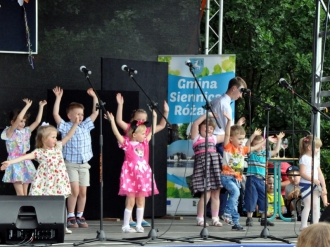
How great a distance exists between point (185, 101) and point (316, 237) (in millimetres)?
7007

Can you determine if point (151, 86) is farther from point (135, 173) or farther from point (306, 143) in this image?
point (306, 143)

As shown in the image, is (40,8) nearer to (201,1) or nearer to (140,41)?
(140,41)

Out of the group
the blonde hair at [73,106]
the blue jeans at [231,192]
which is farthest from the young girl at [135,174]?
the blue jeans at [231,192]

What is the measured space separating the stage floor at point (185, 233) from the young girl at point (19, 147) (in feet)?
2.69

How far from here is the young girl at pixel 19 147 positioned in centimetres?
866

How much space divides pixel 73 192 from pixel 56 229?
1863mm

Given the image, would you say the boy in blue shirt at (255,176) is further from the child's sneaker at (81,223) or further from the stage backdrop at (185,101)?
the child's sneaker at (81,223)

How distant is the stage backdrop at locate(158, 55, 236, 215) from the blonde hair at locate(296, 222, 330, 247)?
6.81 metres

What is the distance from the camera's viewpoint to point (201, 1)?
10.7 m

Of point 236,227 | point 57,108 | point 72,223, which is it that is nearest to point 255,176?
point 236,227

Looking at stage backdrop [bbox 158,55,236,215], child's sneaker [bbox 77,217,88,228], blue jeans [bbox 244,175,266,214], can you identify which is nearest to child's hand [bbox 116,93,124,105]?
child's sneaker [bbox 77,217,88,228]

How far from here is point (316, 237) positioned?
127 inches

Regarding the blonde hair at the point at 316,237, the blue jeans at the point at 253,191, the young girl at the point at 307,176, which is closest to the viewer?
the blonde hair at the point at 316,237

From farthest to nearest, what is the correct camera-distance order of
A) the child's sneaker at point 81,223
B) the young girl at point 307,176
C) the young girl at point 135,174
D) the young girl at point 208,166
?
the young girl at point 208,166 < the child's sneaker at point 81,223 < the young girl at point 307,176 < the young girl at point 135,174
